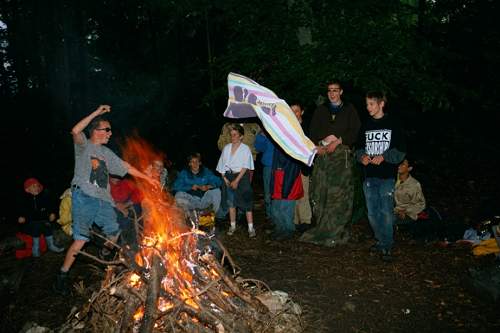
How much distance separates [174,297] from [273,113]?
10.3 feet

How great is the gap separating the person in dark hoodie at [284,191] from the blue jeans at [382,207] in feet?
4.15

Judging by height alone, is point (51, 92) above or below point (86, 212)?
above

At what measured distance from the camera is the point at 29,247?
6332 millimetres

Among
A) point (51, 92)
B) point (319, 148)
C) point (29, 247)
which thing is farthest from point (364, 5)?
point (51, 92)

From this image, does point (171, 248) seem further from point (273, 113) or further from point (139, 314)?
point (273, 113)

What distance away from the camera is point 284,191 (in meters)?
6.56

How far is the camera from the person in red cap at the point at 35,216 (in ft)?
20.5

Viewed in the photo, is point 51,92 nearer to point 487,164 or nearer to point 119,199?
point 119,199

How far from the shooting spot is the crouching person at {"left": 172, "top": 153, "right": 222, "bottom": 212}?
24.9 ft

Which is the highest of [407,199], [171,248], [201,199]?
[171,248]

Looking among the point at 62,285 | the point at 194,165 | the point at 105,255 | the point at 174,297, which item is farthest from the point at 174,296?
the point at 194,165

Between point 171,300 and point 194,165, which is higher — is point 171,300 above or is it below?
below

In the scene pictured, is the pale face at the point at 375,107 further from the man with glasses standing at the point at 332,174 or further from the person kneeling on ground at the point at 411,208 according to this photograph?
the person kneeling on ground at the point at 411,208

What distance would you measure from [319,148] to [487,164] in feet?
30.2
